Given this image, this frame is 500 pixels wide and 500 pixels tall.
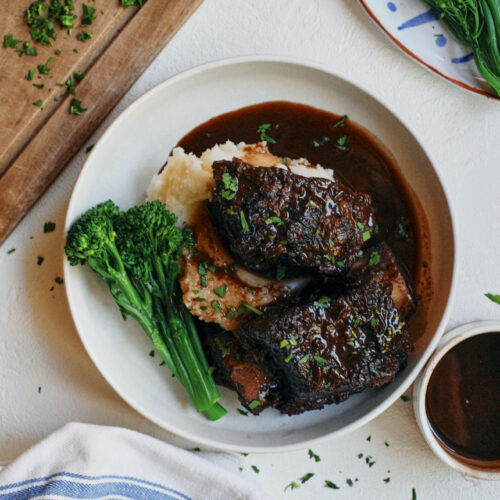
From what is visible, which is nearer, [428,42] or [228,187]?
[228,187]

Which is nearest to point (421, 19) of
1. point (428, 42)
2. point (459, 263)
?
point (428, 42)

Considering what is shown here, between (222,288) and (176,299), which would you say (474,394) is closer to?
(222,288)

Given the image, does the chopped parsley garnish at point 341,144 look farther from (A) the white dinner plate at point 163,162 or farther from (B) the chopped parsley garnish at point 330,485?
(B) the chopped parsley garnish at point 330,485

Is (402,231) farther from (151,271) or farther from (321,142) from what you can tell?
(151,271)

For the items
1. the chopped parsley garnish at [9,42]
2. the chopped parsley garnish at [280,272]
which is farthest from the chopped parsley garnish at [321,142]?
the chopped parsley garnish at [9,42]

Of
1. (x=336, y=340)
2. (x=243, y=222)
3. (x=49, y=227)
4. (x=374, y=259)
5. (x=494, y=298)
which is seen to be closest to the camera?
(x=243, y=222)

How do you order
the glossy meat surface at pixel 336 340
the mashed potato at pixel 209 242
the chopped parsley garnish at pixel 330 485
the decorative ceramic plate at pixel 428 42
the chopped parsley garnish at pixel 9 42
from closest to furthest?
the glossy meat surface at pixel 336 340 → the mashed potato at pixel 209 242 → the chopped parsley garnish at pixel 9 42 → the decorative ceramic plate at pixel 428 42 → the chopped parsley garnish at pixel 330 485

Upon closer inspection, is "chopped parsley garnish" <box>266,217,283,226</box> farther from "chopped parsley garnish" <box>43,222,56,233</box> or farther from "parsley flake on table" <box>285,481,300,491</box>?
"parsley flake on table" <box>285,481,300,491</box>
